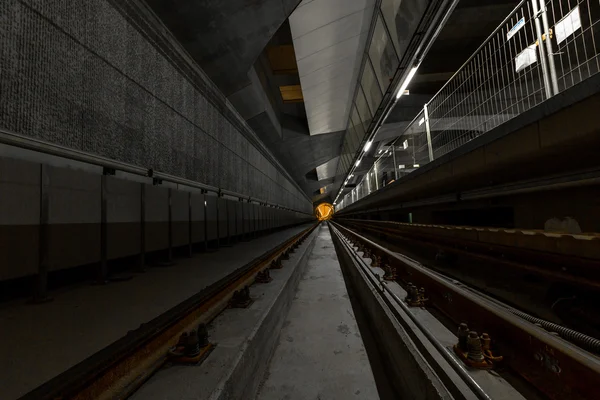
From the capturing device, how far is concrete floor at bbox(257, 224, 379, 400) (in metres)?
1.76

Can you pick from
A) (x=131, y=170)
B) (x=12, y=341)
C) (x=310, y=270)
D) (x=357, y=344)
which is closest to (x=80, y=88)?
(x=131, y=170)

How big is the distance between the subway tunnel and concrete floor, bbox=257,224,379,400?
0.06ft

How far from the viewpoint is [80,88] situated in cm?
281

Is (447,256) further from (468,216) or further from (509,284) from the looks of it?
(468,216)

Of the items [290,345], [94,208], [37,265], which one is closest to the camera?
[37,265]

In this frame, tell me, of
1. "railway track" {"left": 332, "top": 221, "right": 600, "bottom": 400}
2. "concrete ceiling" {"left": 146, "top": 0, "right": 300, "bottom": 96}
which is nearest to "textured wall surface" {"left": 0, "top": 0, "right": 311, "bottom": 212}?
"concrete ceiling" {"left": 146, "top": 0, "right": 300, "bottom": 96}

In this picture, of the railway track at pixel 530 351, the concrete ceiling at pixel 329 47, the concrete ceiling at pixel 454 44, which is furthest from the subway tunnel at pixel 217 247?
the concrete ceiling at pixel 454 44

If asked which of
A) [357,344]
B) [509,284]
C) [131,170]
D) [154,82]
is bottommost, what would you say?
[357,344]

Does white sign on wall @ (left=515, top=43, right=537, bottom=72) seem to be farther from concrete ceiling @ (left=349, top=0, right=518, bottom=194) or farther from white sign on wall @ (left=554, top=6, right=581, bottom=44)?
concrete ceiling @ (left=349, top=0, right=518, bottom=194)

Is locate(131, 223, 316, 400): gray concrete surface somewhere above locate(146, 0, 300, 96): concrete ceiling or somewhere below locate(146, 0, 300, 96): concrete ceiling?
below

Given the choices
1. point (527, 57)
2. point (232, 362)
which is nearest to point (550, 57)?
point (527, 57)

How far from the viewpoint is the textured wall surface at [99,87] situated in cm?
229

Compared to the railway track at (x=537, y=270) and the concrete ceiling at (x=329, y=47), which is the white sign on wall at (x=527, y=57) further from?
the concrete ceiling at (x=329, y=47)

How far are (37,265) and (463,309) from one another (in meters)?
3.41
